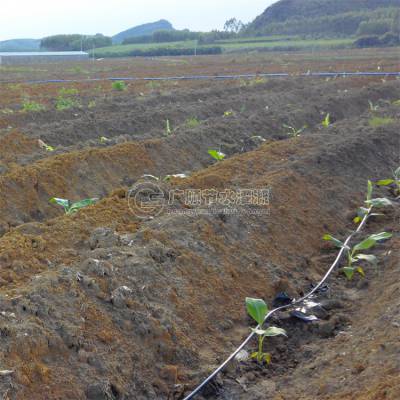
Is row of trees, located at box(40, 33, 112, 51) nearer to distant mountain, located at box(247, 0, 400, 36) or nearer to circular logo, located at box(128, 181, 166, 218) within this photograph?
distant mountain, located at box(247, 0, 400, 36)

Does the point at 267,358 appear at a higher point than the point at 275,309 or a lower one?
lower

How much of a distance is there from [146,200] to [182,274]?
185cm

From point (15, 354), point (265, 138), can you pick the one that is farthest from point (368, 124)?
point (15, 354)

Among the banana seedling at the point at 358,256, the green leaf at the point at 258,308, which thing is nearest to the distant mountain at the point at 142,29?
the banana seedling at the point at 358,256

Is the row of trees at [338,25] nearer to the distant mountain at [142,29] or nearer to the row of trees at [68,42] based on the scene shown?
the row of trees at [68,42]

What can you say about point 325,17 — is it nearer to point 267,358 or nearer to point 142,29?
point 267,358

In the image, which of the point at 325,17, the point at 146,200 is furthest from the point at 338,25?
the point at 146,200

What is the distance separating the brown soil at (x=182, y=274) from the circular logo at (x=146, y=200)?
14cm

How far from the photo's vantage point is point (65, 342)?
16.5 feet

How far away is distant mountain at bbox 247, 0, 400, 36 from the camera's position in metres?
76.1

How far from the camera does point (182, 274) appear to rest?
21.5 ft

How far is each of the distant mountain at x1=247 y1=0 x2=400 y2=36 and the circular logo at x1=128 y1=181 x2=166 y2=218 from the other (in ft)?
207

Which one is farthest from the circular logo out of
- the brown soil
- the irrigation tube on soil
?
the irrigation tube on soil

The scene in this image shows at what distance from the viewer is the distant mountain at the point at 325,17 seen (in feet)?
250
